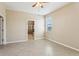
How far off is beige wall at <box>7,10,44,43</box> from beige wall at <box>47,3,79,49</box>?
2798 mm

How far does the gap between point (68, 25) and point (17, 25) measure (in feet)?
13.6

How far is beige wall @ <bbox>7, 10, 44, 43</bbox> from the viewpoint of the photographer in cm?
830

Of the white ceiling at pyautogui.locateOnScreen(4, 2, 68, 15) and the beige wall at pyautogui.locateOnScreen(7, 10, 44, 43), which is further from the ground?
the white ceiling at pyautogui.locateOnScreen(4, 2, 68, 15)

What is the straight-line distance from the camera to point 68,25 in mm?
6250

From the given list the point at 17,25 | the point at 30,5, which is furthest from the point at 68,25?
the point at 17,25

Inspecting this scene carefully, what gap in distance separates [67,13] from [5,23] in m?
4.26

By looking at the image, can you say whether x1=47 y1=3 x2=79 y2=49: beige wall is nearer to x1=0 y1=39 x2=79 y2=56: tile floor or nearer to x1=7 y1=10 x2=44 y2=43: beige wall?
x1=0 y1=39 x2=79 y2=56: tile floor

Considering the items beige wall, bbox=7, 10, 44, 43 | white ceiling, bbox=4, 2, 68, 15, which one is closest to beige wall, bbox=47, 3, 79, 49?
white ceiling, bbox=4, 2, 68, 15

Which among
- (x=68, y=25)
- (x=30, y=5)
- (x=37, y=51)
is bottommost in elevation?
(x=37, y=51)

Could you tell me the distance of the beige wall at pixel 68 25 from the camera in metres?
5.54

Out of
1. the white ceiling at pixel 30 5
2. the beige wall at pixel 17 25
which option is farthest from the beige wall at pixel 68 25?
the beige wall at pixel 17 25

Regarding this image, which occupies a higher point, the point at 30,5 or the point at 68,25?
the point at 30,5

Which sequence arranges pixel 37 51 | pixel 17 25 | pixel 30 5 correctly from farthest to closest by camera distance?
pixel 17 25
pixel 30 5
pixel 37 51

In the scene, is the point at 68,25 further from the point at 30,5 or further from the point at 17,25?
the point at 17,25
